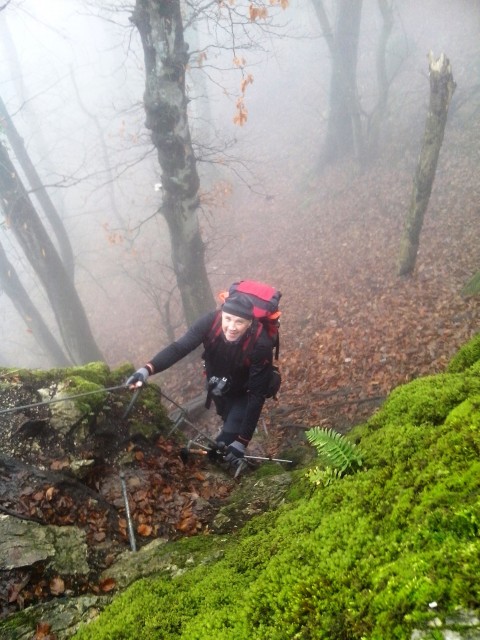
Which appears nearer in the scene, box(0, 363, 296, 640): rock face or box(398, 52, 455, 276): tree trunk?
box(0, 363, 296, 640): rock face

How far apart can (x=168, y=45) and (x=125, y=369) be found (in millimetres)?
5671

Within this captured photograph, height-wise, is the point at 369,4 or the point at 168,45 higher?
the point at 369,4

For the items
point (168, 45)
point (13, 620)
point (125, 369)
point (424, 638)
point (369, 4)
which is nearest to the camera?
point (424, 638)

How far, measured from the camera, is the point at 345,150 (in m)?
17.6

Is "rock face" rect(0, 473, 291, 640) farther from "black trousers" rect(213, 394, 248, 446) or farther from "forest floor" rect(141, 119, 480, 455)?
"forest floor" rect(141, 119, 480, 455)

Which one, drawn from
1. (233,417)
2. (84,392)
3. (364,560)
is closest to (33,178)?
(84,392)

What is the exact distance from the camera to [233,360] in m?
4.55

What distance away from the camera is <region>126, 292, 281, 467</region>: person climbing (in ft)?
13.6

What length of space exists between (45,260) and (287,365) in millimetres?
6462

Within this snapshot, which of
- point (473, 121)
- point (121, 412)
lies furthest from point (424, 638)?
point (473, 121)

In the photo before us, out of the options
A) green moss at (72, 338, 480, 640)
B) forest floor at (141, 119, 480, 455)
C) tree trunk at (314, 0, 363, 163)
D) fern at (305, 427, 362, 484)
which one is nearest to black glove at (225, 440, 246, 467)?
green moss at (72, 338, 480, 640)

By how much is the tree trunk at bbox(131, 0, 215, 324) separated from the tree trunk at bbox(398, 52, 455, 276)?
4.57 m

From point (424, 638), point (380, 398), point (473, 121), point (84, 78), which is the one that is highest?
point (84, 78)

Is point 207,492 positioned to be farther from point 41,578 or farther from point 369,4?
point 369,4
